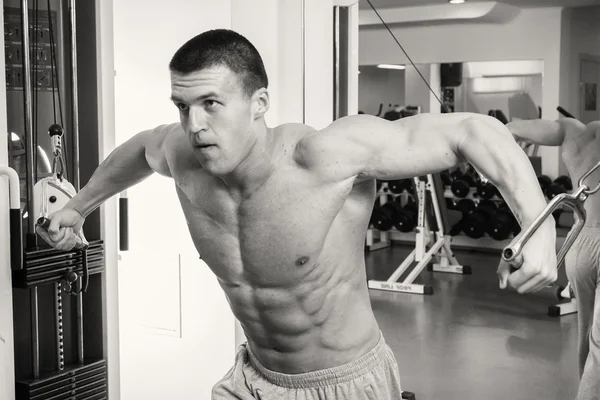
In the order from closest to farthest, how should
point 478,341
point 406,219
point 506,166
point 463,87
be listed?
point 506,166 < point 478,341 < point 463,87 < point 406,219

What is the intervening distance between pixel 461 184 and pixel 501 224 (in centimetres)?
52

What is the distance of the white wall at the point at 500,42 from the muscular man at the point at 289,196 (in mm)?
3699

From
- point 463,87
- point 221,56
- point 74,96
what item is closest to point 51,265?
point 74,96

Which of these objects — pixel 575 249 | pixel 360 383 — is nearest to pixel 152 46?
pixel 360 383

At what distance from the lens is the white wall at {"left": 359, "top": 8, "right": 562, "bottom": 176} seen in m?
5.37

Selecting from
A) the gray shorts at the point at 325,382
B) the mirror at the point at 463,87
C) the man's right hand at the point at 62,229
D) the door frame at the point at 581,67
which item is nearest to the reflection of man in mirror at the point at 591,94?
the door frame at the point at 581,67

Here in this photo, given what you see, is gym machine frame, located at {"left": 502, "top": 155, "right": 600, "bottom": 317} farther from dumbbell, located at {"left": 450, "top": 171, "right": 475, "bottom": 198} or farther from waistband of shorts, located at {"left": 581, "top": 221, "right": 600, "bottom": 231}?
dumbbell, located at {"left": 450, "top": 171, "right": 475, "bottom": 198}

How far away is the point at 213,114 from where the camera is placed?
157cm

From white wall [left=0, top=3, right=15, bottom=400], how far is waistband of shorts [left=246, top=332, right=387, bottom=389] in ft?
2.95

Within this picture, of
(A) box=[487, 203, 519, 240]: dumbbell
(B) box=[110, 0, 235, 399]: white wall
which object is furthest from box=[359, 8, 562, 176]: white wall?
(B) box=[110, 0, 235, 399]: white wall

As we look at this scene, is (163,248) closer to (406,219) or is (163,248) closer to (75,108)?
(75,108)

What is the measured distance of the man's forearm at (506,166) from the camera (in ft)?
4.36

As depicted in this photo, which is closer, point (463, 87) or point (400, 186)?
point (463, 87)

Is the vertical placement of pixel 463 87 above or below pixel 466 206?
above
